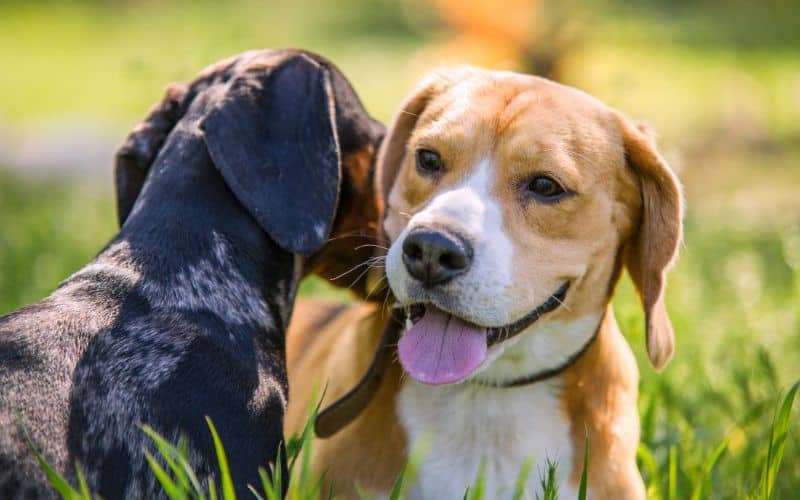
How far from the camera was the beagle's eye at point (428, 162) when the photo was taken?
4145 mm

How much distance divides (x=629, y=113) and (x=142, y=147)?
702 centimetres

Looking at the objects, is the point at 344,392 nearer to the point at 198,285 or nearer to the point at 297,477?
the point at 297,477

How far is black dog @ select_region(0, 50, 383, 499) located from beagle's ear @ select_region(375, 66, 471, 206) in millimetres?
102

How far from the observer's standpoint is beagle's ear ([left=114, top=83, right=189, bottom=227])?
4.47 m

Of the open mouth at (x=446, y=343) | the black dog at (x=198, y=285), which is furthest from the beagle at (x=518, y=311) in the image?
the black dog at (x=198, y=285)

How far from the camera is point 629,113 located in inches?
419

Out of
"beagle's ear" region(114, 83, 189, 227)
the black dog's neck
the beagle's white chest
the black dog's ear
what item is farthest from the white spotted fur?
"beagle's ear" region(114, 83, 189, 227)

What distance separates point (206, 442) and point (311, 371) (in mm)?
1431

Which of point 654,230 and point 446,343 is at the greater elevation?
point 654,230

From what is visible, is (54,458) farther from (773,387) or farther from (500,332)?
(773,387)

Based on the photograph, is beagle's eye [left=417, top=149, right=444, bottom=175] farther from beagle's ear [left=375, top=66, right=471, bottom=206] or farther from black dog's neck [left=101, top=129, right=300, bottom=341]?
black dog's neck [left=101, top=129, right=300, bottom=341]

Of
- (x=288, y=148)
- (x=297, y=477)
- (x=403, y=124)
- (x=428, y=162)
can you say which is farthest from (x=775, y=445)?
(x=288, y=148)

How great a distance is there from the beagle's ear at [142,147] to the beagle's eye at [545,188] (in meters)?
1.50

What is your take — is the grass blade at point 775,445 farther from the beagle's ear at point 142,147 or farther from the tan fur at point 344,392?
the beagle's ear at point 142,147
